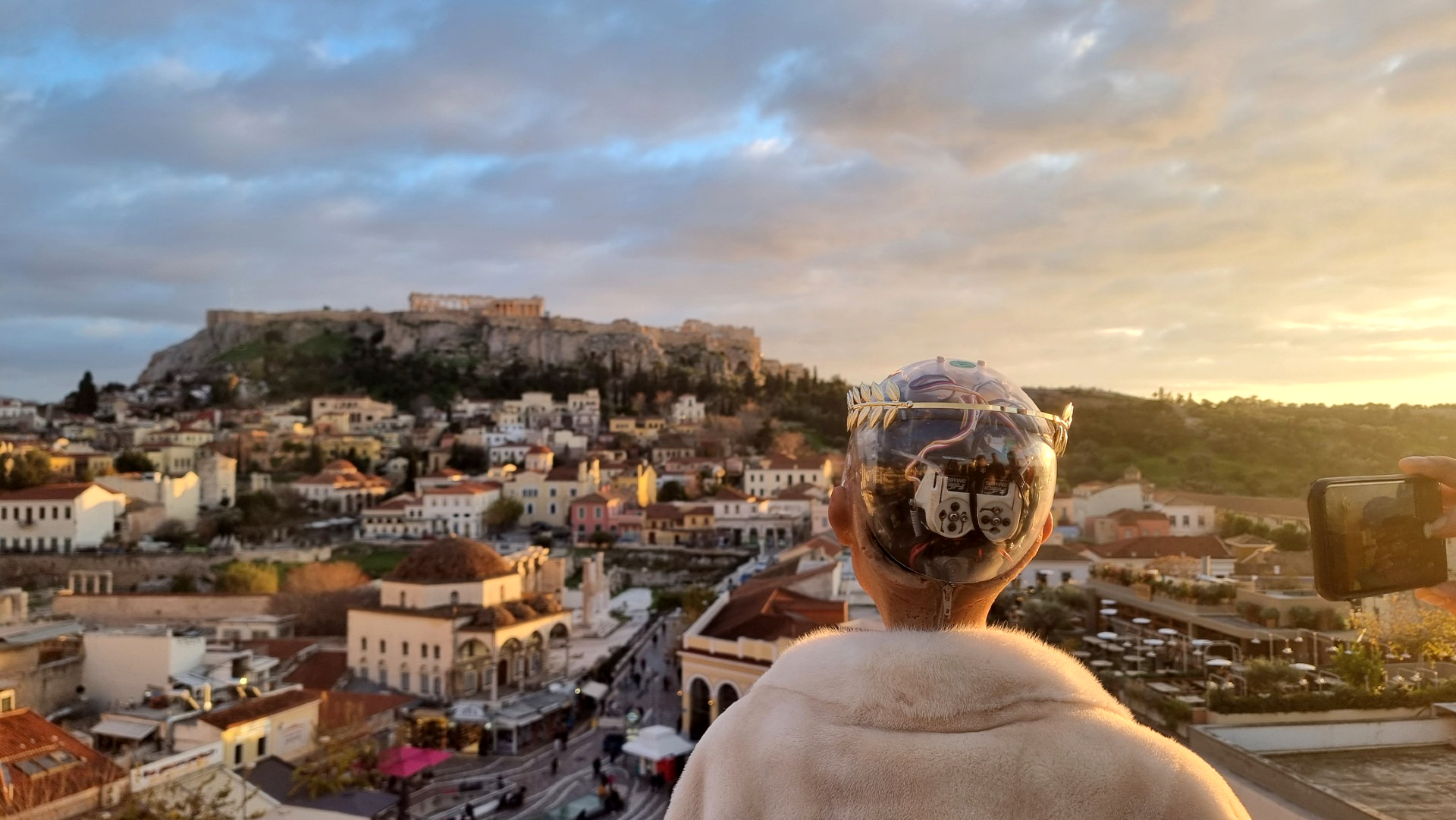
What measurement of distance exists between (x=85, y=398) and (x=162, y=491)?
3785cm

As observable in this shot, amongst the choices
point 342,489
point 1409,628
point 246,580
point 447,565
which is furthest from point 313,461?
point 1409,628

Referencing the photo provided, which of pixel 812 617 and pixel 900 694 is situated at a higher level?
pixel 900 694

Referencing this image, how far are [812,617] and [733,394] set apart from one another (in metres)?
59.7

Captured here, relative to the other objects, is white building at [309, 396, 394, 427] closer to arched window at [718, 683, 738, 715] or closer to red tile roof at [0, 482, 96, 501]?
red tile roof at [0, 482, 96, 501]

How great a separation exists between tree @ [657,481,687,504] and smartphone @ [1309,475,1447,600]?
47.0 metres

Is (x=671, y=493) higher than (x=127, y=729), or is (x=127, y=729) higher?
(x=671, y=493)

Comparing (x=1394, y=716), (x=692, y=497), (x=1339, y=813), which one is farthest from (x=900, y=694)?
(x=692, y=497)

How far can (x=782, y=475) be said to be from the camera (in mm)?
49094

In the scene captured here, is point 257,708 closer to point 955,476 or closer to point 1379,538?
point 955,476

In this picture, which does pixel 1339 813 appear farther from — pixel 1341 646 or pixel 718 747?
pixel 1341 646

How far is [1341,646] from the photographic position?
974 cm

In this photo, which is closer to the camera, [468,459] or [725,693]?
[725,693]

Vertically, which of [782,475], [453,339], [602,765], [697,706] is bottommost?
[602,765]

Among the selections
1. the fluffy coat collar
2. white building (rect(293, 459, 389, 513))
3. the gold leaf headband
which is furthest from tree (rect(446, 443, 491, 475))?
the fluffy coat collar
